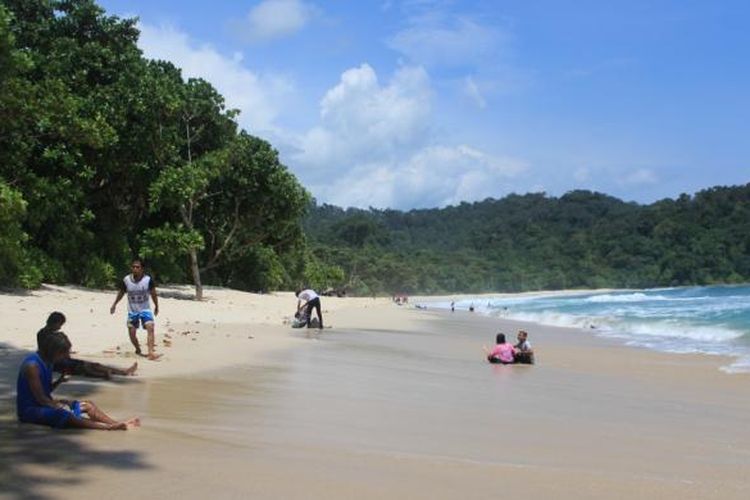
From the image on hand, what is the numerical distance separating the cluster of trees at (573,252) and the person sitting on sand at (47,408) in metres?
87.2

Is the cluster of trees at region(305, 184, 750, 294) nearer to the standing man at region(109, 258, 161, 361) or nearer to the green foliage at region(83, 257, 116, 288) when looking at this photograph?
the green foliage at region(83, 257, 116, 288)

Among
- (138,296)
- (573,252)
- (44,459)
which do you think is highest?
(573,252)

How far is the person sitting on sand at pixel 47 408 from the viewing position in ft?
17.7

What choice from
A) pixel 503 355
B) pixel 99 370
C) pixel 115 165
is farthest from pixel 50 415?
pixel 115 165

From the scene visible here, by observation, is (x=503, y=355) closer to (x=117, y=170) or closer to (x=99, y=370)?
(x=99, y=370)

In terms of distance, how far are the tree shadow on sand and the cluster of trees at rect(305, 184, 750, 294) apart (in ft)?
287

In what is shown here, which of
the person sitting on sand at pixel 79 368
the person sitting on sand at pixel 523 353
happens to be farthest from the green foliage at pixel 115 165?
the person sitting on sand at pixel 523 353

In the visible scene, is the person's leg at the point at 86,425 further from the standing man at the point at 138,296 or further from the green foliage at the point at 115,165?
the green foliage at the point at 115,165

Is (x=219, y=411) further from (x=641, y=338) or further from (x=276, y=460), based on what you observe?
(x=641, y=338)

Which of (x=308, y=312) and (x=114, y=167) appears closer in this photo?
(x=308, y=312)

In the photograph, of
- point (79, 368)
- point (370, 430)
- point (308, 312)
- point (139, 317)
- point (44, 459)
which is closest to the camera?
point (44, 459)

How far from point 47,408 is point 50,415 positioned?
0.08 m

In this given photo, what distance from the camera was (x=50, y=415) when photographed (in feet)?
17.8

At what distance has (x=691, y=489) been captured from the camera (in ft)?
15.5
